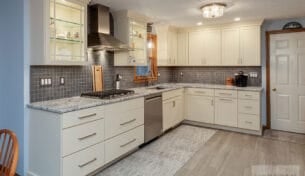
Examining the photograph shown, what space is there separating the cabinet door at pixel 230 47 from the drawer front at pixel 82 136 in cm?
334

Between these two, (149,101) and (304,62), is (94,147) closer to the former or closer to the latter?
(149,101)

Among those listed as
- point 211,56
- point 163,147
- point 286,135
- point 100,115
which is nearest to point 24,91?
point 100,115

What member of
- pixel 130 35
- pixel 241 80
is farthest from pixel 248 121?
pixel 130 35

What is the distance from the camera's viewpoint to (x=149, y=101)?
360 centimetres

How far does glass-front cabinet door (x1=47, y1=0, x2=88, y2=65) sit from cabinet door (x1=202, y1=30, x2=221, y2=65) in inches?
121

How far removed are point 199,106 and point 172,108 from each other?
766mm

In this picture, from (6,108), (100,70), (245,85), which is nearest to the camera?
(6,108)

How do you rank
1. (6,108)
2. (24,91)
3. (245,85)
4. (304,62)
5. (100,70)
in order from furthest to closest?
(245,85)
(304,62)
(100,70)
(6,108)
(24,91)

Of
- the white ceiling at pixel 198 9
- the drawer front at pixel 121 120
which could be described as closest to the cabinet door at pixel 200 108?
the white ceiling at pixel 198 9

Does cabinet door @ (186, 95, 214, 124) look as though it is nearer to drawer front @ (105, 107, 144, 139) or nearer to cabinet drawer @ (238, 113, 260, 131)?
cabinet drawer @ (238, 113, 260, 131)

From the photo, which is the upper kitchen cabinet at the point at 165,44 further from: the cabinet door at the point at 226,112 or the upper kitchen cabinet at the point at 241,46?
the cabinet door at the point at 226,112

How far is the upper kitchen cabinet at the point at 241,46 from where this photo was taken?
175 inches

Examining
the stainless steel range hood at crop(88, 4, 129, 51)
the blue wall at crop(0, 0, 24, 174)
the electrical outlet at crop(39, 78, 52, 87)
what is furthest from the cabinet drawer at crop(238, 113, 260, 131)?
the blue wall at crop(0, 0, 24, 174)

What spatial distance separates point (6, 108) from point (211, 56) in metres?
4.12
